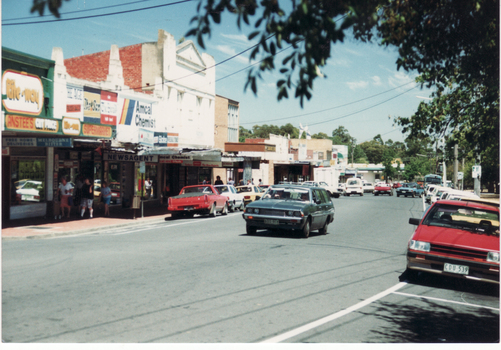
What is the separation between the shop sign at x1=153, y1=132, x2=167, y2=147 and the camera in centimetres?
2562

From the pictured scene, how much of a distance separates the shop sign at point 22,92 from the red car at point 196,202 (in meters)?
7.31

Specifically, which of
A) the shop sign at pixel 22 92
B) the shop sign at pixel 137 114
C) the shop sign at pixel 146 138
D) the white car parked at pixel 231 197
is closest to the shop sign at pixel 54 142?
the shop sign at pixel 22 92

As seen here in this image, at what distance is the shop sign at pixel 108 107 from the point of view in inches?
997

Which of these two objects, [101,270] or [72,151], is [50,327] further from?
[72,151]

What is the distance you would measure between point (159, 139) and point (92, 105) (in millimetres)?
3653

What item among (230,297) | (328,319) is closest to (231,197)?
(230,297)

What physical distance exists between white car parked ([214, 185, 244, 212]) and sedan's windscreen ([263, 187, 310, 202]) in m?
11.2

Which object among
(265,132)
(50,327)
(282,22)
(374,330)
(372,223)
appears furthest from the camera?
(265,132)

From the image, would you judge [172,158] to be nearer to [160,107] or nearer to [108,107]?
[160,107]

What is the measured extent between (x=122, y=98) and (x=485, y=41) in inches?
904

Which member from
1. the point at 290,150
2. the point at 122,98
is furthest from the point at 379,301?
the point at 290,150

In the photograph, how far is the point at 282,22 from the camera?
4.16 m

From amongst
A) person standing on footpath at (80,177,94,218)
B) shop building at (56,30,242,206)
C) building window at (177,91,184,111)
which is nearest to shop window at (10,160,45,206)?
person standing on footpath at (80,177,94,218)

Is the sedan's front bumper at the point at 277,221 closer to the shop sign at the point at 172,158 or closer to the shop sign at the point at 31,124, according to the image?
the shop sign at the point at 31,124
